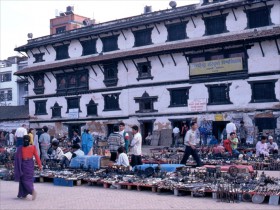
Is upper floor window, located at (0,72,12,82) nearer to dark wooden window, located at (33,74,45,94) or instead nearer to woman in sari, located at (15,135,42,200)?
dark wooden window, located at (33,74,45,94)

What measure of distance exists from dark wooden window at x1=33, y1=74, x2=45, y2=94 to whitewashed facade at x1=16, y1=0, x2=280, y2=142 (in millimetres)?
102

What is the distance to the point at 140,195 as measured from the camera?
1184 centimetres

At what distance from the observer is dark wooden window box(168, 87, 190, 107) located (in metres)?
31.1

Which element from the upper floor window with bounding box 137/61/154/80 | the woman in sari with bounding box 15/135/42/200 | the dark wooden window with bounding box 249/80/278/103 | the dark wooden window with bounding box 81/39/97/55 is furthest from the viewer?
the dark wooden window with bounding box 81/39/97/55

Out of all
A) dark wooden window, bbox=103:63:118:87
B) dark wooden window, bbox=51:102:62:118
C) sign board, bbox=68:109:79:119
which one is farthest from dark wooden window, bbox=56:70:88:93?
dark wooden window, bbox=103:63:118:87

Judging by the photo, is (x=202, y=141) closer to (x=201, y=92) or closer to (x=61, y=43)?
(x=201, y=92)

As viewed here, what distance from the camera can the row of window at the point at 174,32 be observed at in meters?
28.4

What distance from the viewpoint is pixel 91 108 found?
36.8 metres

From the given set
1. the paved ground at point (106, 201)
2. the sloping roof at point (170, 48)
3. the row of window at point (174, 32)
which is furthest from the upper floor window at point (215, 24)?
the paved ground at point (106, 201)

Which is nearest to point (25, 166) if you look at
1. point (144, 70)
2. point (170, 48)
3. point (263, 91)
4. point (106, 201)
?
point (106, 201)

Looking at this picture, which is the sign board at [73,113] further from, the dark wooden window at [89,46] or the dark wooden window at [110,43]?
the dark wooden window at [110,43]

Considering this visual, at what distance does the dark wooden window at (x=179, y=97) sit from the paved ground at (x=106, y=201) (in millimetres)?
18688

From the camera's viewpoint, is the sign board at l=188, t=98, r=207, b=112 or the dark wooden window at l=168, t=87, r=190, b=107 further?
the dark wooden window at l=168, t=87, r=190, b=107

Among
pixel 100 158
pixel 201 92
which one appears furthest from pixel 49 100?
pixel 100 158
